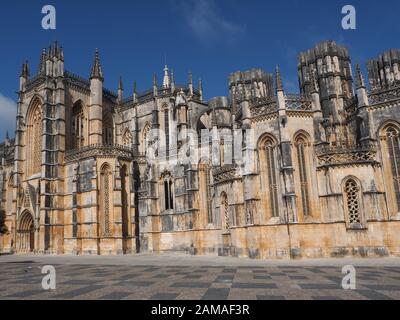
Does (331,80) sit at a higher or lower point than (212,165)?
higher

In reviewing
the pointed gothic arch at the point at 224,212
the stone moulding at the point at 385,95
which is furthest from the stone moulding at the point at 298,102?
the pointed gothic arch at the point at 224,212

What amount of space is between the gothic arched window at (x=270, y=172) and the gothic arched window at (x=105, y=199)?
61.8 feet

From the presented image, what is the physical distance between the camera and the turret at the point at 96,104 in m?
43.9

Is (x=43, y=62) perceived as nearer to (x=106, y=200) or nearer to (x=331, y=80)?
(x=106, y=200)

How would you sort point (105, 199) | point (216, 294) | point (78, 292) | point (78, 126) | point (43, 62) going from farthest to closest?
point (78, 126) → point (43, 62) → point (105, 199) → point (78, 292) → point (216, 294)

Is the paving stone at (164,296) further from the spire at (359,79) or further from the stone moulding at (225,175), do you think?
the spire at (359,79)

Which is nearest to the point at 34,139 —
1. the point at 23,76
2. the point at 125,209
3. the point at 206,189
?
the point at 23,76

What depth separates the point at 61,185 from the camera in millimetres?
40500

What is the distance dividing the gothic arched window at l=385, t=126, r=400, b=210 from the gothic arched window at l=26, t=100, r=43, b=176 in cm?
3851

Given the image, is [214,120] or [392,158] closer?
[392,158]

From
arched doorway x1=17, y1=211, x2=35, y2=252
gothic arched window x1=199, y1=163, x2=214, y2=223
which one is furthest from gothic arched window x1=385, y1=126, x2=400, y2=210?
arched doorway x1=17, y1=211, x2=35, y2=252

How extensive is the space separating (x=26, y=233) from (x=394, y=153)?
40908mm

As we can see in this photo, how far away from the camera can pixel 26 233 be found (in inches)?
1710

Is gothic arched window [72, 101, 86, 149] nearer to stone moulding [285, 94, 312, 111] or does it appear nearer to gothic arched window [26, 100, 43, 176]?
gothic arched window [26, 100, 43, 176]
